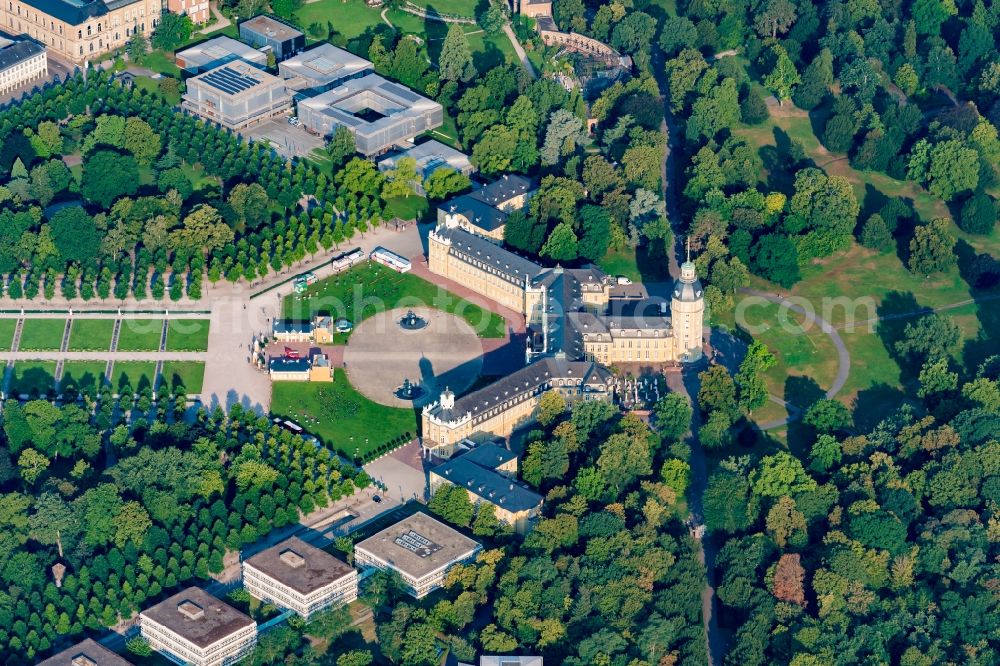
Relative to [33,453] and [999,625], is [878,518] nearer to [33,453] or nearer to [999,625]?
[999,625]

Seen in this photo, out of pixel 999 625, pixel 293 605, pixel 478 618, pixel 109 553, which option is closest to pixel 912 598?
pixel 999 625

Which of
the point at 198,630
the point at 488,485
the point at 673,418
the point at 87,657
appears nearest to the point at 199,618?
the point at 198,630

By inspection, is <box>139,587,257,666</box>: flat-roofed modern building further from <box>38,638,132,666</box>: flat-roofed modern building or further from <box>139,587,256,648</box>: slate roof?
<box>38,638,132,666</box>: flat-roofed modern building

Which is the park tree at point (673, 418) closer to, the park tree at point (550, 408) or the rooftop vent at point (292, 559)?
the park tree at point (550, 408)

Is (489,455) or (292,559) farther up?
(489,455)

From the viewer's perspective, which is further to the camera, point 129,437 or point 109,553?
point 129,437

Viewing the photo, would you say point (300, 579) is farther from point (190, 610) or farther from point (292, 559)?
point (190, 610)

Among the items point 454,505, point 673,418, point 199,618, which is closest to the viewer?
point 199,618

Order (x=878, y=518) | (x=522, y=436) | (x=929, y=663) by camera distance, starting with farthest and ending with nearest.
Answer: (x=522, y=436) < (x=878, y=518) < (x=929, y=663)
